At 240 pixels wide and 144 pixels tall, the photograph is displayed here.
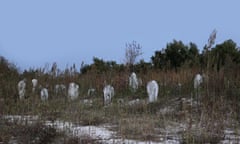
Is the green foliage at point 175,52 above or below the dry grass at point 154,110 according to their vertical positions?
above

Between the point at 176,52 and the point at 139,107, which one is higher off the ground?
the point at 176,52

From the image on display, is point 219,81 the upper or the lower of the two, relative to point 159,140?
upper

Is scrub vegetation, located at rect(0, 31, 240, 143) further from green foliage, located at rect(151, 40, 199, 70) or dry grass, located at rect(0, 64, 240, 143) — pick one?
green foliage, located at rect(151, 40, 199, 70)

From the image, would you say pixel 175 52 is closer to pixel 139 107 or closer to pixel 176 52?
pixel 176 52

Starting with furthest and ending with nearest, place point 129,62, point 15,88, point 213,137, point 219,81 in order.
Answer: point 129,62, point 15,88, point 219,81, point 213,137

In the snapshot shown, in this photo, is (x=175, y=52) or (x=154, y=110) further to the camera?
(x=175, y=52)

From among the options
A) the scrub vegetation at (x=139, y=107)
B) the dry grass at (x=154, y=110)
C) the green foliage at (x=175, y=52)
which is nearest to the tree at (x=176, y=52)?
the green foliage at (x=175, y=52)

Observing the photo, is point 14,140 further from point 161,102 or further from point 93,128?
point 161,102

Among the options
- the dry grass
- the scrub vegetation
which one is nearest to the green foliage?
the scrub vegetation

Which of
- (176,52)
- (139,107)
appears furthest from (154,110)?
(176,52)

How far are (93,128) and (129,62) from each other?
20.2 ft

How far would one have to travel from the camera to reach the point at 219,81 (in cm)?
902

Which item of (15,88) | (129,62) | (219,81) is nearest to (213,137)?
(219,81)

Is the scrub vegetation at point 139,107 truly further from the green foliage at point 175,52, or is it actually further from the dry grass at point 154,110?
the green foliage at point 175,52
